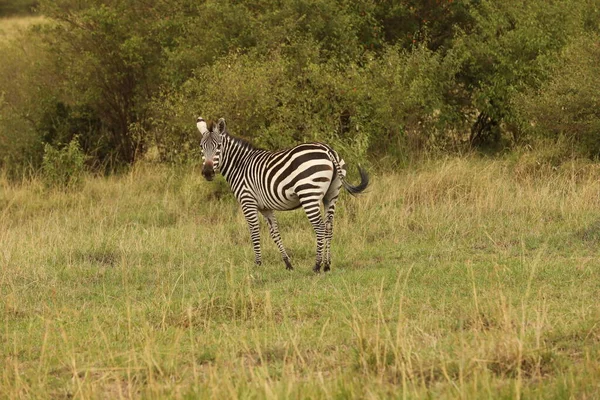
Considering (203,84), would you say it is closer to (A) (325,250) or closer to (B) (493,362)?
(A) (325,250)

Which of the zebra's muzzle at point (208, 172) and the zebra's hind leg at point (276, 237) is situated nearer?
the zebra's hind leg at point (276, 237)

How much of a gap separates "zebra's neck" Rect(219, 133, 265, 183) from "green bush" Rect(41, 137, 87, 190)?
6.61 m

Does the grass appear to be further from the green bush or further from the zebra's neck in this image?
the zebra's neck

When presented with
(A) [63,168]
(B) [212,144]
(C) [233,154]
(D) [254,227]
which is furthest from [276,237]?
(A) [63,168]

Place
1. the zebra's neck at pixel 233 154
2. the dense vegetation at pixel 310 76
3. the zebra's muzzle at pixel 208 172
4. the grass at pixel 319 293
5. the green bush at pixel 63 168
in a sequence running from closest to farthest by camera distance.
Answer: the grass at pixel 319 293, the zebra's muzzle at pixel 208 172, the zebra's neck at pixel 233 154, the dense vegetation at pixel 310 76, the green bush at pixel 63 168

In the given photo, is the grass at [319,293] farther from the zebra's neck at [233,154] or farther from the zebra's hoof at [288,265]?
the zebra's neck at [233,154]

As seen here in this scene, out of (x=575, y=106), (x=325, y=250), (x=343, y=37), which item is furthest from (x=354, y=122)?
(x=325, y=250)

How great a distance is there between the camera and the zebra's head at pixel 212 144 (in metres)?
10.1

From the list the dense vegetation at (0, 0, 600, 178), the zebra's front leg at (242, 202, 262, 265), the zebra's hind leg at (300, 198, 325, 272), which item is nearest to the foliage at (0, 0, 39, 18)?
the dense vegetation at (0, 0, 600, 178)

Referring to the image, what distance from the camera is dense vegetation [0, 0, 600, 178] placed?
1481 cm

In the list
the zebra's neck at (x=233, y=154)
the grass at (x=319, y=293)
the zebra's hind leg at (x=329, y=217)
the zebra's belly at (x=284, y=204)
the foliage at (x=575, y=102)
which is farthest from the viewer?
the foliage at (x=575, y=102)

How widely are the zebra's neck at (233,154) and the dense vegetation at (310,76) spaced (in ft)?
11.8

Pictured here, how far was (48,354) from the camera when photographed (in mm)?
6152

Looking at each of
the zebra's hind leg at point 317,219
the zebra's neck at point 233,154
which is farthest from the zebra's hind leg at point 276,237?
the zebra's neck at point 233,154
